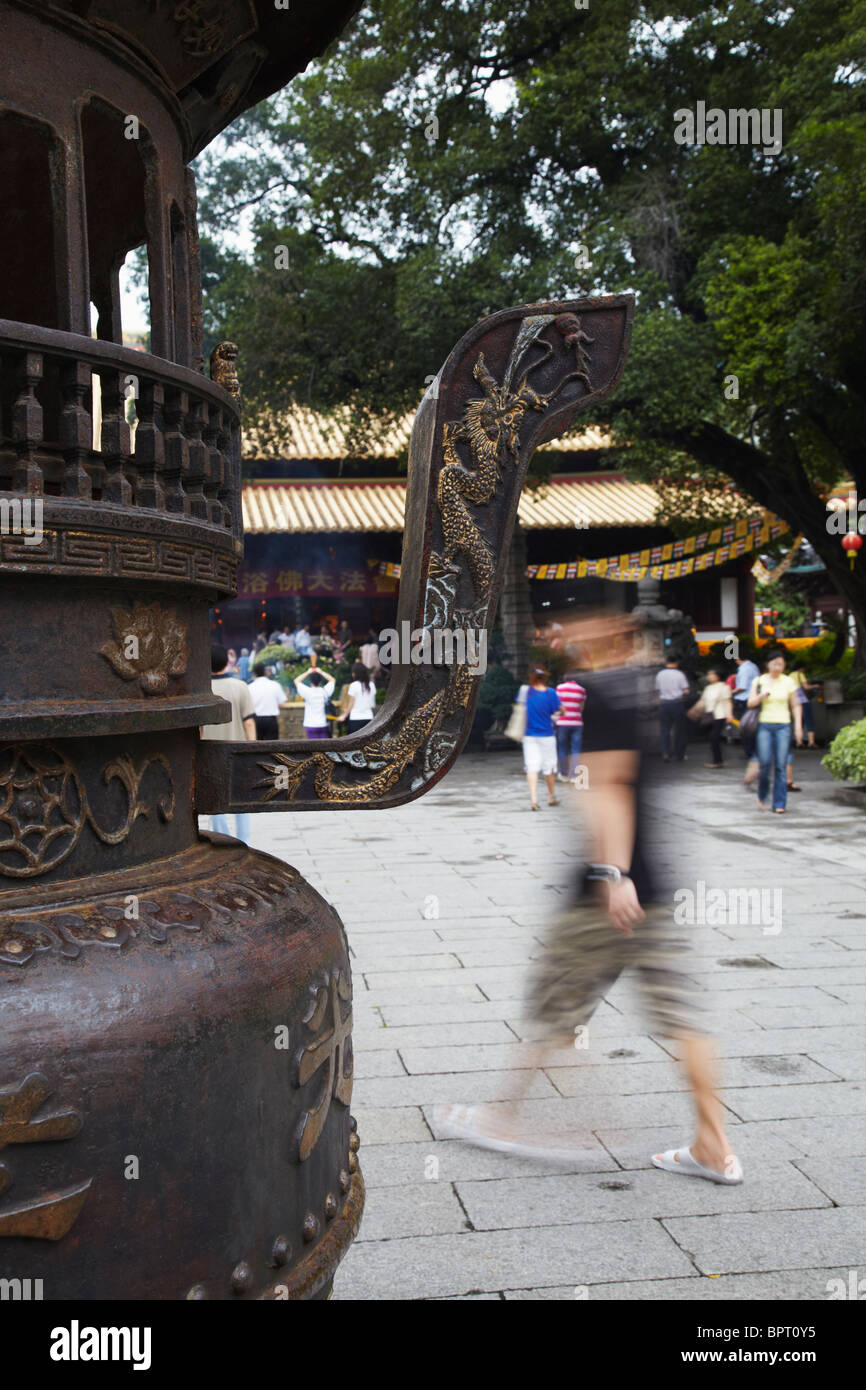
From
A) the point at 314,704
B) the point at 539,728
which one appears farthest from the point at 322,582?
the point at 539,728

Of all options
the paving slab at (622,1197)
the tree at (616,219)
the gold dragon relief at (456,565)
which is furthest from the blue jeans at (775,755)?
the gold dragon relief at (456,565)

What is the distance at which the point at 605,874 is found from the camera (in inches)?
137

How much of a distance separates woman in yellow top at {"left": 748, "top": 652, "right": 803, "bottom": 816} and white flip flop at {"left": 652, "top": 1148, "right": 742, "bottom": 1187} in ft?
25.5

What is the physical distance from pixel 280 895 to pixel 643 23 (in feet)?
48.2

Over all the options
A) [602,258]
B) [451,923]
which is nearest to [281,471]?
[602,258]

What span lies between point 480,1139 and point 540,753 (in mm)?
7968

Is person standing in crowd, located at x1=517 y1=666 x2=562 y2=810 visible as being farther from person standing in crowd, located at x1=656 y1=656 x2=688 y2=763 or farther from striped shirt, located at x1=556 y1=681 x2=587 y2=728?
person standing in crowd, located at x1=656 y1=656 x2=688 y2=763

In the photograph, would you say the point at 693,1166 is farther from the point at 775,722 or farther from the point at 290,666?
the point at 290,666

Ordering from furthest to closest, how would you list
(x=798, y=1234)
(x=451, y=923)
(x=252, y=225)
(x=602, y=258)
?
1. (x=252, y=225)
2. (x=602, y=258)
3. (x=451, y=923)
4. (x=798, y=1234)

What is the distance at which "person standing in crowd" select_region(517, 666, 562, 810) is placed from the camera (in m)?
11.1

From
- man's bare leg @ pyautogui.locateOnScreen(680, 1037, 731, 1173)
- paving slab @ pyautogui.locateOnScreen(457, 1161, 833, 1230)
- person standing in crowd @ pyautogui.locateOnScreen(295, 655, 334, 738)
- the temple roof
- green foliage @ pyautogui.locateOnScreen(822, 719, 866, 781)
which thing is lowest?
paving slab @ pyautogui.locateOnScreen(457, 1161, 833, 1230)

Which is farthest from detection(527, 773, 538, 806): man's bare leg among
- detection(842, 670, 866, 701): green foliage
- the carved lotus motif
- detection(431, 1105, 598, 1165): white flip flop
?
the carved lotus motif

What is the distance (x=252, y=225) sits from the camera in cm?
1622
